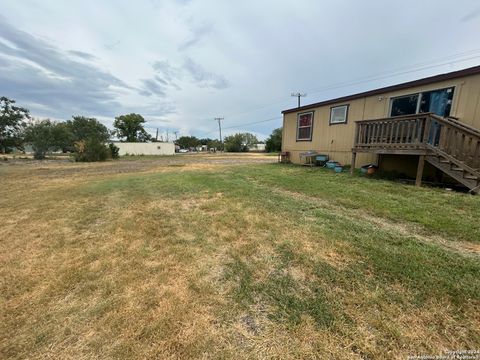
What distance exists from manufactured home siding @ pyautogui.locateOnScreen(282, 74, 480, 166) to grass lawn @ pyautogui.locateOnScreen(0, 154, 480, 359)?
3489 mm

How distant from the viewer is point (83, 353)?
1.42 metres

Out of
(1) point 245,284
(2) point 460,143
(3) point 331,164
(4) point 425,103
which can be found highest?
(4) point 425,103

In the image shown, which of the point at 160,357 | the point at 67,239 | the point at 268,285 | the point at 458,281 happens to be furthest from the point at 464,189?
the point at 67,239

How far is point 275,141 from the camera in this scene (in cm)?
4866

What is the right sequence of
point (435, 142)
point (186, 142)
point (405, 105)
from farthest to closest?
point (186, 142), point (405, 105), point (435, 142)

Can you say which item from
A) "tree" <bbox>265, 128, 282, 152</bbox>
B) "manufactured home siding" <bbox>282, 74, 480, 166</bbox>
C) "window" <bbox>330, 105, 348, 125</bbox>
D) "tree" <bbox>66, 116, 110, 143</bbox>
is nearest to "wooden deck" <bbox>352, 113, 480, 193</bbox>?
"manufactured home siding" <bbox>282, 74, 480, 166</bbox>

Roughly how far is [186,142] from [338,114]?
84.6m

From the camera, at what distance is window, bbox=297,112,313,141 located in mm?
11516

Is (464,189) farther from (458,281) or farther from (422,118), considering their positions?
(458,281)

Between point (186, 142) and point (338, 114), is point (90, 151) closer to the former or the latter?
point (338, 114)

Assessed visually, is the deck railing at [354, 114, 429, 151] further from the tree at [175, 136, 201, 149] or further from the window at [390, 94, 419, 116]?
the tree at [175, 136, 201, 149]

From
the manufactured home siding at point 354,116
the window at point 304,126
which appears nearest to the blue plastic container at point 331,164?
the manufactured home siding at point 354,116

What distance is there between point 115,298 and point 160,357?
0.82 meters

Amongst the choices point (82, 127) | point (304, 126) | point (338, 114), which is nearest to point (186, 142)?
point (82, 127)
